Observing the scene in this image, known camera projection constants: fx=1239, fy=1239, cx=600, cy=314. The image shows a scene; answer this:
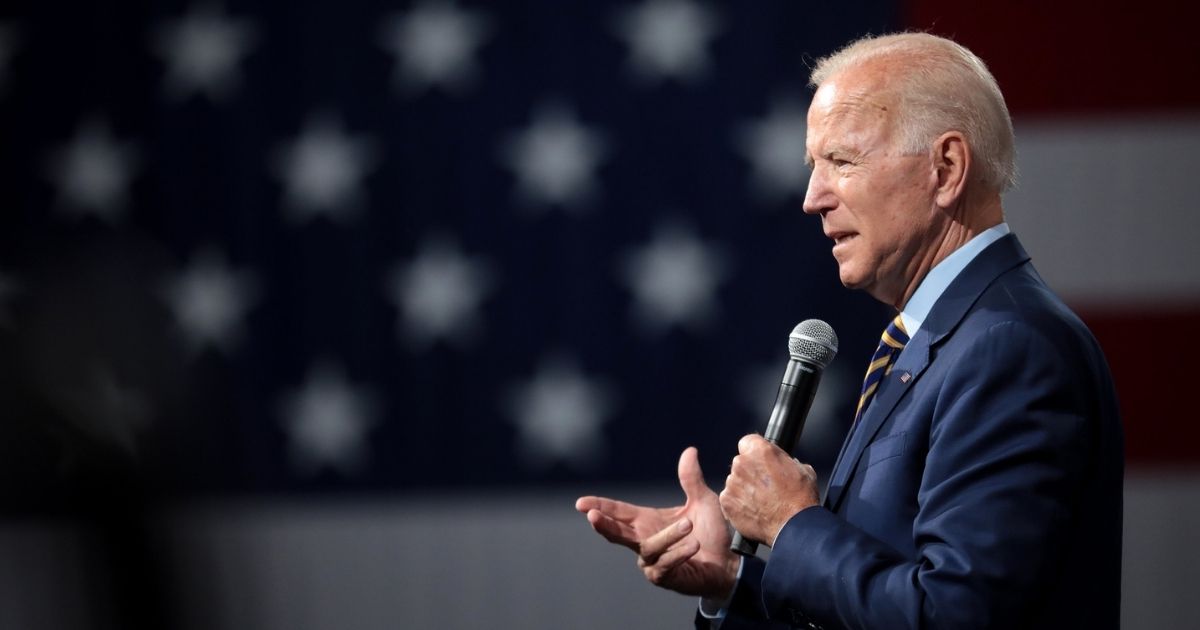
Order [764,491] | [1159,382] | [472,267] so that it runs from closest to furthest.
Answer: [764,491] → [1159,382] → [472,267]

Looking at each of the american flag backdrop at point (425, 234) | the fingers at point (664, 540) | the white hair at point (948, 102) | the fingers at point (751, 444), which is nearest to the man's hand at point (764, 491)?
the fingers at point (751, 444)

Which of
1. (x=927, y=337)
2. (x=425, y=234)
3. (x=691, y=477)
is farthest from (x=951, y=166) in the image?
(x=425, y=234)

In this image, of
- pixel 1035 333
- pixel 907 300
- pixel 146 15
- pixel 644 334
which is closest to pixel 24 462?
pixel 146 15

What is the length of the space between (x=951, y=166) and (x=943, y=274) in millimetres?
110

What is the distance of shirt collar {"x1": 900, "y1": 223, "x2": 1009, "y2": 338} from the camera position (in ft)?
4.12

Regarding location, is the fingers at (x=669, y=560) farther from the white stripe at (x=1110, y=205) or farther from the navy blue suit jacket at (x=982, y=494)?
the white stripe at (x=1110, y=205)

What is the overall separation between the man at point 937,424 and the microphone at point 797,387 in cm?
6

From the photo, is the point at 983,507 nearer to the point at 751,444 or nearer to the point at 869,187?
the point at 751,444

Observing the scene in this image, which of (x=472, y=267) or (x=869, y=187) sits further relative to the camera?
(x=472, y=267)

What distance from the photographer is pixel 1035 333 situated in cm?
110

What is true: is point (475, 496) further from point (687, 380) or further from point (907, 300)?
point (907, 300)

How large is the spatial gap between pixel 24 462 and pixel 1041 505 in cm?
239

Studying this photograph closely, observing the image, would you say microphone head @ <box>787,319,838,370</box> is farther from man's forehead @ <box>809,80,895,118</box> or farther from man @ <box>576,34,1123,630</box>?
man's forehead @ <box>809,80,895,118</box>

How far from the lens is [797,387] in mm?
1311
